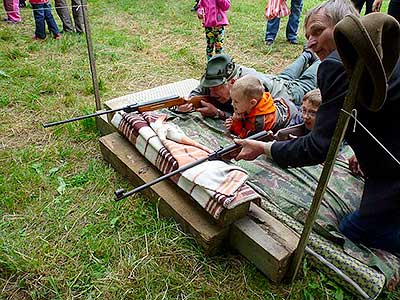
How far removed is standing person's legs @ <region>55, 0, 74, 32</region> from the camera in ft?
18.5

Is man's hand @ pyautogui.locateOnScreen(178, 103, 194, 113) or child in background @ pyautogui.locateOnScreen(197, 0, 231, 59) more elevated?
child in background @ pyautogui.locateOnScreen(197, 0, 231, 59)

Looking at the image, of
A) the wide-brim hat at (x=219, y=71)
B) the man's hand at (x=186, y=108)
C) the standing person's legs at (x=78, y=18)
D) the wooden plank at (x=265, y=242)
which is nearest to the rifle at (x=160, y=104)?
the man's hand at (x=186, y=108)

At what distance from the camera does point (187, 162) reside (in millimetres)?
2238

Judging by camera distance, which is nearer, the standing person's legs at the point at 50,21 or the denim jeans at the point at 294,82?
the denim jeans at the point at 294,82

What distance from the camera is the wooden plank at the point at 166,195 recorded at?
6.93 feet

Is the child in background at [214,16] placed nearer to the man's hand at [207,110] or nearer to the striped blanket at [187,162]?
the man's hand at [207,110]

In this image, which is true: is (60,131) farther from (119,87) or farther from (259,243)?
(259,243)

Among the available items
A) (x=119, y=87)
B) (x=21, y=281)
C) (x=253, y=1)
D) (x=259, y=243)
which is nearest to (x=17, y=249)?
(x=21, y=281)

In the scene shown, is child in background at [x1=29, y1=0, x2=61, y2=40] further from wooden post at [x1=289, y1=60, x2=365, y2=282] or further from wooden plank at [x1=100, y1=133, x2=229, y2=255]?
wooden post at [x1=289, y1=60, x2=365, y2=282]

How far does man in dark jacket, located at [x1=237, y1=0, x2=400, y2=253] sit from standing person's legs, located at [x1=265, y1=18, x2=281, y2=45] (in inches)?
154

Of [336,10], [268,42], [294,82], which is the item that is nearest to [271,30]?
[268,42]

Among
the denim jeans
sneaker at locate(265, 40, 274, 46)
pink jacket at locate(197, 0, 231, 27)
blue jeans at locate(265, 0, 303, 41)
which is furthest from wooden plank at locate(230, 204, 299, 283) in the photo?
blue jeans at locate(265, 0, 303, 41)

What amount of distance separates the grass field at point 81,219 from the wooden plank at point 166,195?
0.08 metres

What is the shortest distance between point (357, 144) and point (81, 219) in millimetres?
1653
